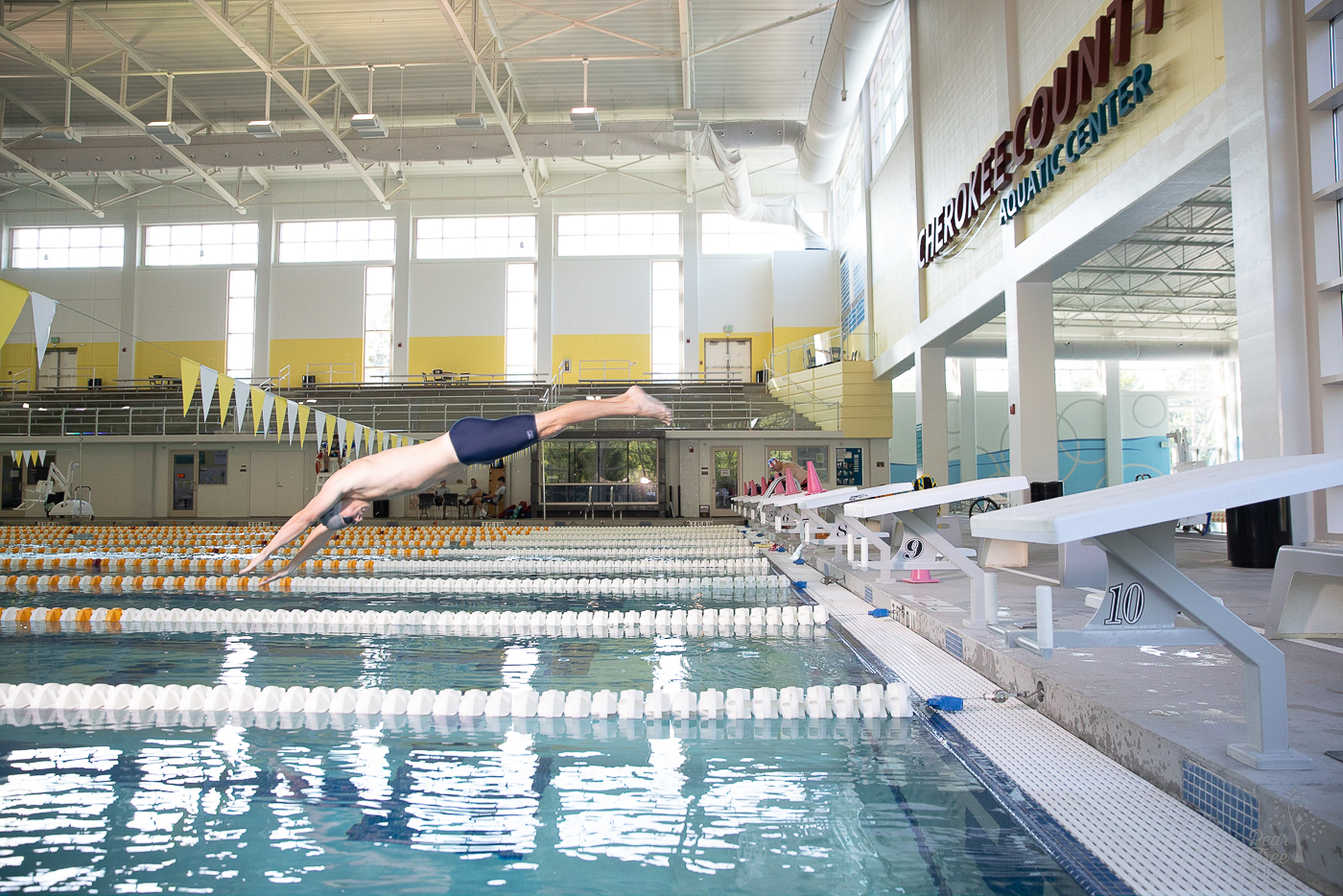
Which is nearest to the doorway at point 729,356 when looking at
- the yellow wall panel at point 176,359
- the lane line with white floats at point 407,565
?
the lane line with white floats at point 407,565

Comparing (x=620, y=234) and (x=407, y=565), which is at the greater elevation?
(x=620, y=234)

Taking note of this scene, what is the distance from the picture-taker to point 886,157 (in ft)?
→ 53.2

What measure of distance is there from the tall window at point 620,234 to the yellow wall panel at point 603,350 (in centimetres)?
257

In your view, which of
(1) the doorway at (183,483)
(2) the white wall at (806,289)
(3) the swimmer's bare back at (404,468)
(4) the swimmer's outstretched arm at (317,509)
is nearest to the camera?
(3) the swimmer's bare back at (404,468)

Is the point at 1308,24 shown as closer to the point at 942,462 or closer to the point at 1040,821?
Result: the point at 1040,821

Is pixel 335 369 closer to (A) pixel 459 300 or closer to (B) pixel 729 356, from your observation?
(A) pixel 459 300

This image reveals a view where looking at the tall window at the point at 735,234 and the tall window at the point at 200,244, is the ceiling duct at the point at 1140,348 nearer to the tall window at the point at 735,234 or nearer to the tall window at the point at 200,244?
the tall window at the point at 735,234

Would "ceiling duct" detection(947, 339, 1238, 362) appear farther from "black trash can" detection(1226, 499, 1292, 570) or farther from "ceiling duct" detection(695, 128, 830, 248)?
"black trash can" detection(1226, 499, 1292, 570)

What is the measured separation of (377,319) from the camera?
2483cm

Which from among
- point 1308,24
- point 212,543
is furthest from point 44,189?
point 1308,24

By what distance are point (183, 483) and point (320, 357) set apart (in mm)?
5856

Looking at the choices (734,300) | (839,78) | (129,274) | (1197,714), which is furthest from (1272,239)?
(129,274)

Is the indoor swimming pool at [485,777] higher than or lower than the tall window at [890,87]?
lower

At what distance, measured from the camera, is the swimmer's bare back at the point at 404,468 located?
313cm
